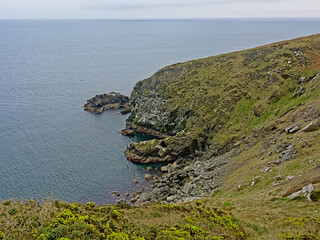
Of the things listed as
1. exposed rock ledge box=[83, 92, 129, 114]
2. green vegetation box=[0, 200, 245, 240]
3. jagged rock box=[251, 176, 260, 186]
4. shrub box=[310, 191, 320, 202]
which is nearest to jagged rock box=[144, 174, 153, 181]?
jagged rock box=[251, 176, 260, 186]

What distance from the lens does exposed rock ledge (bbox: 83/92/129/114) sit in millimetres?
114344

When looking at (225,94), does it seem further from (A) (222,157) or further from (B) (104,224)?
(B) (104,224)

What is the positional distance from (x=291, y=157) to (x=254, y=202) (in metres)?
16.1

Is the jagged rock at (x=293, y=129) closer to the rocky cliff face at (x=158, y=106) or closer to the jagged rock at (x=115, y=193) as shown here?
the rocky cliff face at (x=158, y=106)

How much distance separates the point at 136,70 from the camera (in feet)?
589

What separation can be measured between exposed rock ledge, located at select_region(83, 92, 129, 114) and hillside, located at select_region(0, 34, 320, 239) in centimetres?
1476

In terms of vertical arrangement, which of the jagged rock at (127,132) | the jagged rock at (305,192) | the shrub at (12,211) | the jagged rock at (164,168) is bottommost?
the jagged rock at (164,168)

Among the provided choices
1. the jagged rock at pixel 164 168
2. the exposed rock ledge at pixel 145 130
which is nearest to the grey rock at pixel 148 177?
the jagged rock at pixel 164 168

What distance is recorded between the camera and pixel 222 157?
6556 centimetres

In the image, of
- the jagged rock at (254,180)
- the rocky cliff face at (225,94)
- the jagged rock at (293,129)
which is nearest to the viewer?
the jagged rock at (254,180)

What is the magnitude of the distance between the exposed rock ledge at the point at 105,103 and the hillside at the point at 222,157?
1476cm

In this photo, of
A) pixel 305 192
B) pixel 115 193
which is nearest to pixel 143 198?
pixel 115 193

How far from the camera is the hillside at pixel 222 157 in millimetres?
19469

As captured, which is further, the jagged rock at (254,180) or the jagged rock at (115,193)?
the jagged rock at (115,193)
